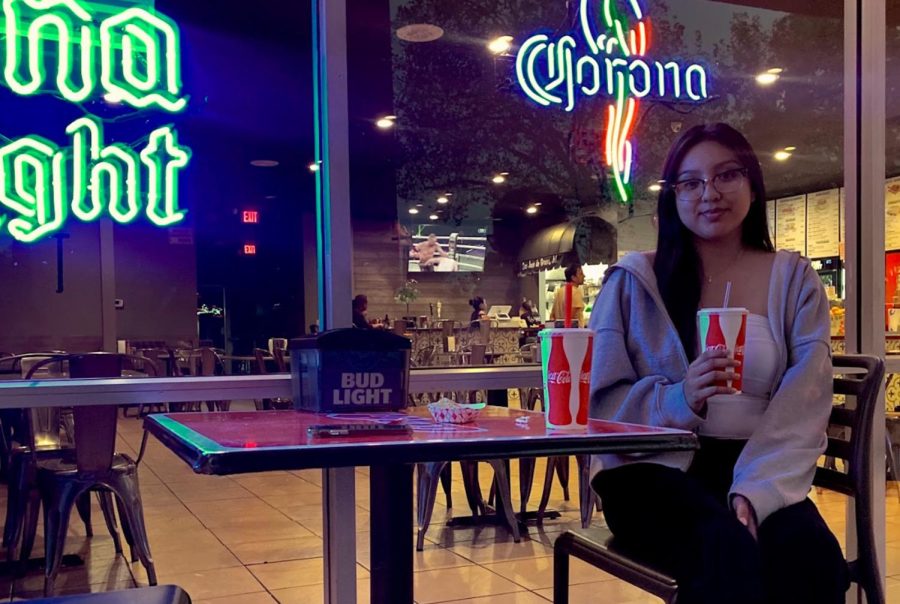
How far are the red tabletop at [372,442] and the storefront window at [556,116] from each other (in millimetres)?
947

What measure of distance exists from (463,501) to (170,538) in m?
1.49

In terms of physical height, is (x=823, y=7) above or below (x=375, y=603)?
above

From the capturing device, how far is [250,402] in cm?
218

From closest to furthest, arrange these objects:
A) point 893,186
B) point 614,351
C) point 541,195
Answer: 1. point 614,351
2. point 893,186
3. point 541,195

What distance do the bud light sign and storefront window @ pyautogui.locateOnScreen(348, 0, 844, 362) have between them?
0.58 m

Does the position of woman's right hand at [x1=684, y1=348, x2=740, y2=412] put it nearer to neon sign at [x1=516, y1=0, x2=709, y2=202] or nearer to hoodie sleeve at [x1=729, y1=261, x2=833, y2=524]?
hoodie sleeve at [x1=729, y1=261, x2=833, y2=524]

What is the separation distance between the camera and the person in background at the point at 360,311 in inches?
94.1

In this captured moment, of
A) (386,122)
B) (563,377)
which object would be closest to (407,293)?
(386,122)

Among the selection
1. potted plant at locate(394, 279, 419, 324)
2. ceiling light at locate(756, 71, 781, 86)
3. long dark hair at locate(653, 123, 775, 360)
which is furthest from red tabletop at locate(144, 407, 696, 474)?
ceiling light at locate(756, 71, 781, 86)

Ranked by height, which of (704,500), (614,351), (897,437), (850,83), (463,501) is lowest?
(463,501)

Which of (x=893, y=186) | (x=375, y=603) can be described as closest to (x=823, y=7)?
(x=893, y=186)

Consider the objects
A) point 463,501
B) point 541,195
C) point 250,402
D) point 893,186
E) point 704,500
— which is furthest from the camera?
point 541,195

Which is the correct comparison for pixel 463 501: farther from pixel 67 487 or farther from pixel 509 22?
pixel 509 22

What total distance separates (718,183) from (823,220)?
2.34 m
